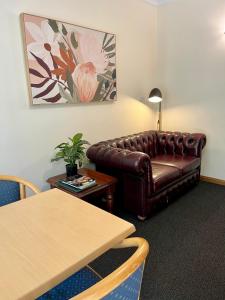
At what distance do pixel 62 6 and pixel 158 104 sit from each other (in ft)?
7.11

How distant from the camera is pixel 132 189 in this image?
2.52 meters

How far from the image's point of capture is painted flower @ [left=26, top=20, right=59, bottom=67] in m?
2.23

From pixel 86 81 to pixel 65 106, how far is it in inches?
16.6

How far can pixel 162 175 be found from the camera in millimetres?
2609

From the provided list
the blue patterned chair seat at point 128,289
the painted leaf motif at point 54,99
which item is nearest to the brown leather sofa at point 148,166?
the painted leaf motif at point 54,99

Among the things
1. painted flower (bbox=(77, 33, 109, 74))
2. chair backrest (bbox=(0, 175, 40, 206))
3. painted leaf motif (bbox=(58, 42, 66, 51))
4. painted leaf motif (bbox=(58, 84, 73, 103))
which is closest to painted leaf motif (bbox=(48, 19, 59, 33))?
painted leaf motif (bbox=(58, 42, 66, 51))

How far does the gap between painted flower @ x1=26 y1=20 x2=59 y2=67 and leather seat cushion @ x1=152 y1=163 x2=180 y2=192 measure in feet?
5.44

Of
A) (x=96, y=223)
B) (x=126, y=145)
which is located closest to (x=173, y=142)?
(x=126, y=145)

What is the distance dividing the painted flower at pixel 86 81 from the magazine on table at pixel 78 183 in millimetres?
1015

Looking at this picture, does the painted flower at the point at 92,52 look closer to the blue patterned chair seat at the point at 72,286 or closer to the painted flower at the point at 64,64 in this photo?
the painted flower at the point at 64,64

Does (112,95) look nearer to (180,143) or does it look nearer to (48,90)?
(48,90)

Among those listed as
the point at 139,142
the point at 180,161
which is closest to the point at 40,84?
the point at 139,142

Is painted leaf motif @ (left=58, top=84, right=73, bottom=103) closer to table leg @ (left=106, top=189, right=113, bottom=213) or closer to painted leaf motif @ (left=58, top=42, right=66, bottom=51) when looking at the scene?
painted leaf motif @ (left=58, top=42, right=66, bottom=51)

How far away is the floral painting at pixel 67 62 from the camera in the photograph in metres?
2.28
